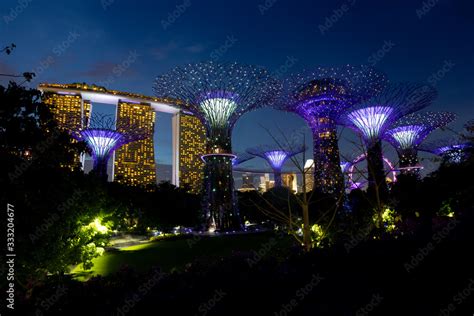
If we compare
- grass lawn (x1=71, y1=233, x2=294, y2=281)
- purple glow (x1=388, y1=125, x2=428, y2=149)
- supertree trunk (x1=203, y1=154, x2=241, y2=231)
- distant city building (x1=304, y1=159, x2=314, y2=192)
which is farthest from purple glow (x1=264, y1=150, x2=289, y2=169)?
grass lawn (x1=71, y1=233, x2=294, y2=281)

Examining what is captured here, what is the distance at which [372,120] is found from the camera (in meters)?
29.2

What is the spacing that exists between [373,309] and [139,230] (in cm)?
2919

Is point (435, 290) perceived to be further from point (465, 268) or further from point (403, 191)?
point (403, 191)

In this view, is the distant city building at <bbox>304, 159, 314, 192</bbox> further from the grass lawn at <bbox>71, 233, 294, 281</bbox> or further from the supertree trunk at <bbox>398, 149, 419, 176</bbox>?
the supertree trunk at <bbox>398, 149, 419, 176</bbox>

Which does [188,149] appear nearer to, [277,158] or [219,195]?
[277,158]

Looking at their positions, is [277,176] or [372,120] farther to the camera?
[277,176]

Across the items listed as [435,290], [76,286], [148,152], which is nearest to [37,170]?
[76,286]

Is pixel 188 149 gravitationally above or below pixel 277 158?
above

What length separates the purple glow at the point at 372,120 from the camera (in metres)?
28.5

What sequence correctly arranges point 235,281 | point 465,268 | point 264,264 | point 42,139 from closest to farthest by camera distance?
point 235,281 → point 465,268 → point 264,264 → point 42,139

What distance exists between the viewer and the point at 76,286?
3.92m

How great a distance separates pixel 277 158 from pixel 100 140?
3015 centimetres

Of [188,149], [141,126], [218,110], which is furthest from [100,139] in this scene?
[188,149]

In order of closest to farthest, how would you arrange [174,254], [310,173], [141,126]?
1. [174,254]
2. [310,173]
3. [141,126]
